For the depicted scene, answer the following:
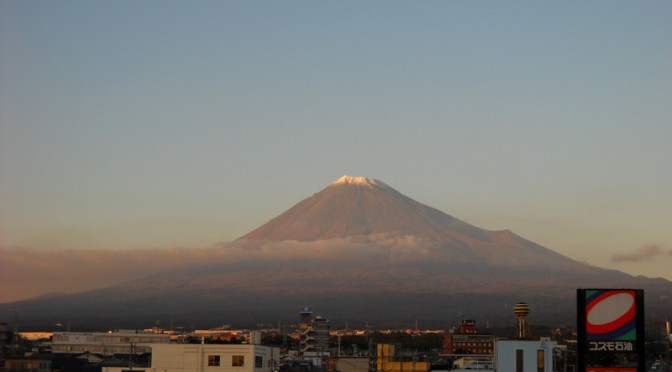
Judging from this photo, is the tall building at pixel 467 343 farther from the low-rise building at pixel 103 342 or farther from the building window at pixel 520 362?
the building window at pixel 520 362

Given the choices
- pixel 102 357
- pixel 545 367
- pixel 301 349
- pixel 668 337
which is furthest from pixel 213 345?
pixel 301 349

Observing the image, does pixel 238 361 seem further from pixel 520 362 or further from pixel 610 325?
pixel 610 325

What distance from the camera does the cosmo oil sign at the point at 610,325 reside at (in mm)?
50531

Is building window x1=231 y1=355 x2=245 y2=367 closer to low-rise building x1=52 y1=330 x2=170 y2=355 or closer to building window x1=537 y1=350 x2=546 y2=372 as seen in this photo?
building window x1=537 y1=350 x2=546 y2=372

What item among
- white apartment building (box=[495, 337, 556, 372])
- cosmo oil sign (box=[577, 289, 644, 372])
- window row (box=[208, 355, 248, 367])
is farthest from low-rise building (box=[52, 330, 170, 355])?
cosmo oil sign (box=[577, 289, 644, 372])

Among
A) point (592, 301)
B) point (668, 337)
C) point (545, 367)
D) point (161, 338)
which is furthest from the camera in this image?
point (161, 338)

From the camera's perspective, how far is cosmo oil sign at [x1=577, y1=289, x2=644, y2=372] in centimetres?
5053

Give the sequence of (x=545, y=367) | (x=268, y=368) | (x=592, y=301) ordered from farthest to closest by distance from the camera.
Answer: (x=268, y=368) < (x=545, y=367) < (x=592, y=301)

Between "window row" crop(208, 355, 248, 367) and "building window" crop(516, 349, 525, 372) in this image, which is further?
"window row" crop(208, 355, 248, 367)

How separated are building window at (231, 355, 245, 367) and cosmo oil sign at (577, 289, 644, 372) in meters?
28.9

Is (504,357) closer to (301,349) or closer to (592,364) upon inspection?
(592,364)

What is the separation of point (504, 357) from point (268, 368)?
19.1 metres

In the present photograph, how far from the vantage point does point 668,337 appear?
58.8 metres

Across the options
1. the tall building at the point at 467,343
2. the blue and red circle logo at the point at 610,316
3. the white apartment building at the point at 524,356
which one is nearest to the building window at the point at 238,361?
the white apartment building at the point at 524,356
